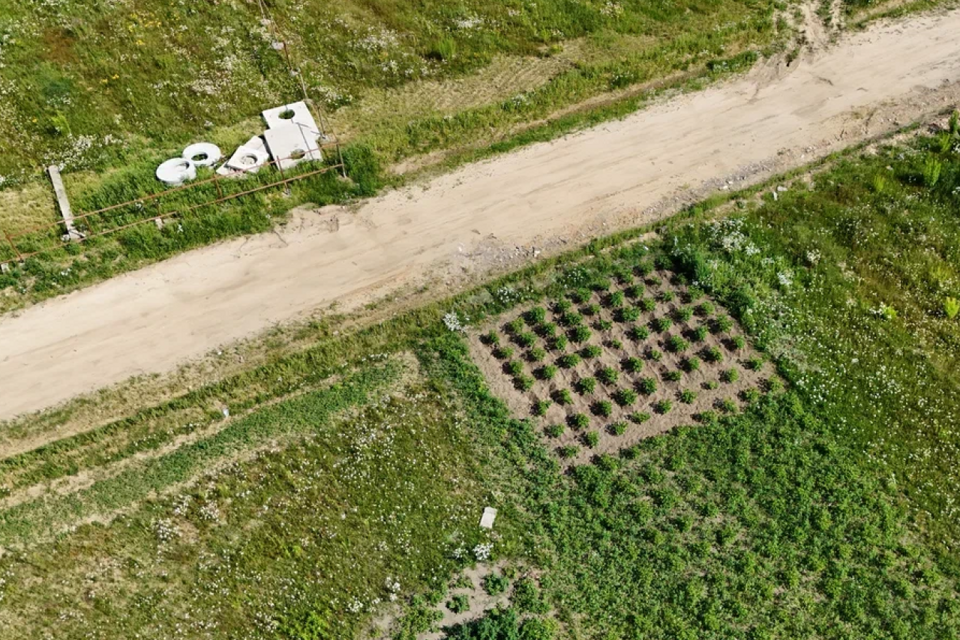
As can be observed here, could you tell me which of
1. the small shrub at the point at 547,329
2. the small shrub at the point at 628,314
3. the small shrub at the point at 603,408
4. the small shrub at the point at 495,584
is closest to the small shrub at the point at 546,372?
the small shrub at the point at 547,329

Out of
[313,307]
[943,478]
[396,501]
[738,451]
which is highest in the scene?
[313,307]

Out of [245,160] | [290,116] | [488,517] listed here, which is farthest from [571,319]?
[290,116]

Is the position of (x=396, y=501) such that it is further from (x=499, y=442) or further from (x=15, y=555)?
(x=15, y=555)

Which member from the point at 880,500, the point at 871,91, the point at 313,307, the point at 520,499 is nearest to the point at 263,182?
the point at 313,307

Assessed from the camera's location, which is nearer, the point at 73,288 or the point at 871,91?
the point at 73,288

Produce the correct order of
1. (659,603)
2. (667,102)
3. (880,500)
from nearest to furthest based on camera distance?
(659,603), (880,500), (667,102)

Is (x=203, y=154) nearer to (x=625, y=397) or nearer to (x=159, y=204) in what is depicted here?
(x=159, y=204)

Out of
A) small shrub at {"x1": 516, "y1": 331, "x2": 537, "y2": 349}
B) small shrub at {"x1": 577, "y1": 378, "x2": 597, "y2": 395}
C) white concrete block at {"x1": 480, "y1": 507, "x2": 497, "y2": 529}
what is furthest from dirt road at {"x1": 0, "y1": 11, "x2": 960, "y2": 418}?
→ white concrete block at {"x1": 480, "y1": 507, "x2": 497, "y2": 529}

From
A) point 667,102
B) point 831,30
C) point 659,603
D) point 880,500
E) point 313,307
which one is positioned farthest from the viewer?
point 831,30
